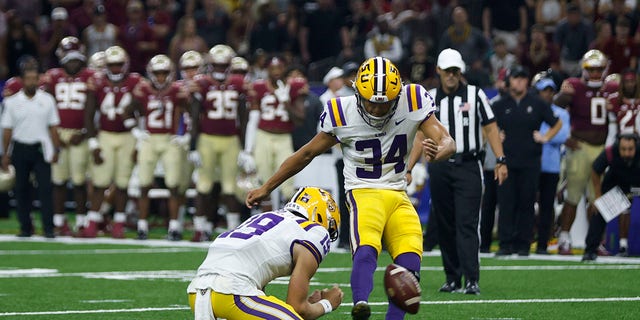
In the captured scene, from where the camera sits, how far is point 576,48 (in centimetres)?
1745

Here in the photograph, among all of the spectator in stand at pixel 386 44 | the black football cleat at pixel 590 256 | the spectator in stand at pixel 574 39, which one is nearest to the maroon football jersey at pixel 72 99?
the spectator in stand at pixel 386 44

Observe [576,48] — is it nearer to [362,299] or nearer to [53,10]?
[53,10]

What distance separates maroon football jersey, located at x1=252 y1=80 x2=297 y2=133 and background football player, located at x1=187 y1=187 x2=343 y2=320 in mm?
8558

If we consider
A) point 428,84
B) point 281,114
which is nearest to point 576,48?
point 428,84

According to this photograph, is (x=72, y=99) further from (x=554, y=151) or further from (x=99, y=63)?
(x=554, y=151)

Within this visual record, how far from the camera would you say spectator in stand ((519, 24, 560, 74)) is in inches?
669

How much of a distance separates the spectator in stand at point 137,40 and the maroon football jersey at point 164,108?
4.28 m

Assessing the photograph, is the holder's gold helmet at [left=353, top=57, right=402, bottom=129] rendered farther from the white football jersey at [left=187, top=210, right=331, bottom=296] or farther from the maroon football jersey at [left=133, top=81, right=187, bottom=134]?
the maroon football jersey at [left=133, top=81, right=187, bottom=134]

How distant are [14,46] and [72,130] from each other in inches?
200

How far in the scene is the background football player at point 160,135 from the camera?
15578 mm

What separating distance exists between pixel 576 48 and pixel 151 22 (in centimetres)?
690

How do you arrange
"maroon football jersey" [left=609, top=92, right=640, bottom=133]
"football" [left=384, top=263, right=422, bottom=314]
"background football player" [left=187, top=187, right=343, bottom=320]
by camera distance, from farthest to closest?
"maroon football jersey" [left=609, top=92, right=640, bottom=133] → "football" [left=384, top=263, right=422, bottom=314] → "background football player" [left=187, top=187, right=343, bottom=320]

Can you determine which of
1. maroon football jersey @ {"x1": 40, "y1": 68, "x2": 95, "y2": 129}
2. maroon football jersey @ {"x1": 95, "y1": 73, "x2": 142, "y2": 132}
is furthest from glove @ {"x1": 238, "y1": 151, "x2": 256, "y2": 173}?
maroon football jersey @ {"x1": 40, "y1": 68, "x2": 95, "y2": 129}

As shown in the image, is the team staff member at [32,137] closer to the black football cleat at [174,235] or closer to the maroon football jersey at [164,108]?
the maroon football jersey at [164,108]
